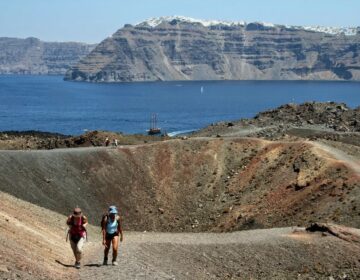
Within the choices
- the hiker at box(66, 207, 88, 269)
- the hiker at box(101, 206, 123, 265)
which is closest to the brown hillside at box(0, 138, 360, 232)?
the hiker at box(101, 206, 123, 265)

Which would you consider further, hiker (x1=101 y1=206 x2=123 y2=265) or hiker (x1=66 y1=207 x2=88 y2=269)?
hiker (x1=101 y1=206 x2=123 y2=265)

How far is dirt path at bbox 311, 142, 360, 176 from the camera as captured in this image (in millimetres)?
54547

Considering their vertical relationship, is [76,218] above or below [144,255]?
above

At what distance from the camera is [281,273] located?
108 ft

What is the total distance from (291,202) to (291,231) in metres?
12.7

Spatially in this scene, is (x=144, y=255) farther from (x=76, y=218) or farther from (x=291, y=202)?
(x=291, y=202)

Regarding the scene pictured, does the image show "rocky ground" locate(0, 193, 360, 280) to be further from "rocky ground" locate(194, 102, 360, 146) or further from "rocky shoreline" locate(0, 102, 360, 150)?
"rocky ground" locate(194, 102, 360, 146)

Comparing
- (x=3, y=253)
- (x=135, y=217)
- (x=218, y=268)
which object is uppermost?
(x=3, y=253)

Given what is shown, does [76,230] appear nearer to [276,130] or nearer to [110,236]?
[110,236]

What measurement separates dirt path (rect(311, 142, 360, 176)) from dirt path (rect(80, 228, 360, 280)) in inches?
712

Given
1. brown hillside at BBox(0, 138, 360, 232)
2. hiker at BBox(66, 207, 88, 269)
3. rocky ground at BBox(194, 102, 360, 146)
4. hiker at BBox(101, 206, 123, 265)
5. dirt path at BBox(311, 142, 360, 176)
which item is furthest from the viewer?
rocky ground at BBox(194, 102, 360, 146)

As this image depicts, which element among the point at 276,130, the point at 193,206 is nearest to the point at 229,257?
the point at 193,206

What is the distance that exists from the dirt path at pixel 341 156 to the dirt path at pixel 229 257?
59.3ft

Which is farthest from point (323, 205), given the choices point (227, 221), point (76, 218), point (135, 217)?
point (76, 218)
